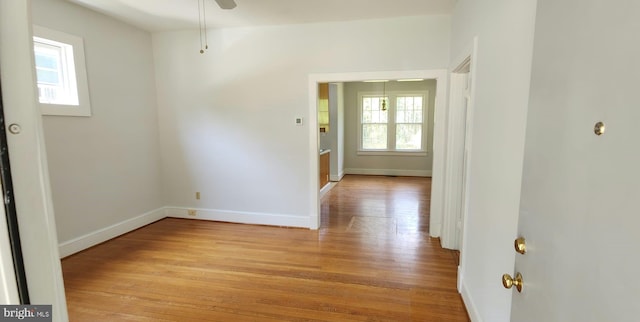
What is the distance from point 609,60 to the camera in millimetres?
579

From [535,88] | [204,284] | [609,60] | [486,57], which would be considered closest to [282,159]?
[204,284]

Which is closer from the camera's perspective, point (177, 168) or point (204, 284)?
point (204, 284)

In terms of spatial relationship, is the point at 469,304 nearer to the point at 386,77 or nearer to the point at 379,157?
the point at 386,77

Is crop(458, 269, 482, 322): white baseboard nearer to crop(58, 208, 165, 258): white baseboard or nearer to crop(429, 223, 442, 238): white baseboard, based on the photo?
crop(429, 223, 442, 238): white baseboard

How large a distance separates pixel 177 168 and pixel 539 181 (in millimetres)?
4397

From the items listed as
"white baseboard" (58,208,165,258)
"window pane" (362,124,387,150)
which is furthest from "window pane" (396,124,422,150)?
"white baseboard" (58,208,165,258)

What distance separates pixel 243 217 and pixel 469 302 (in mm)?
2997

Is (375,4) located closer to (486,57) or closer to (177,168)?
(486,57)

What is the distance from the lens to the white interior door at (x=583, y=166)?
1.76ft

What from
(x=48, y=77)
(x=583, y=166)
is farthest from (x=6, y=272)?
(x=48, y=77)

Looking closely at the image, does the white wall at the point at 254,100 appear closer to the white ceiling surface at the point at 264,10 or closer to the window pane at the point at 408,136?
the white ceiling surface at the point at 264,10

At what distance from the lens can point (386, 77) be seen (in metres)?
3.46

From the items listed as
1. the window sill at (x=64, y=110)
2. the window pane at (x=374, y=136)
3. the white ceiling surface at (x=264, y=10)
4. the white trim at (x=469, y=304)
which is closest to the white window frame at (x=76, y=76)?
the window sill at (x=64, y=110)

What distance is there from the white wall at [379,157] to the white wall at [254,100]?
13.9 feet
